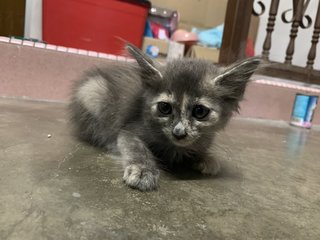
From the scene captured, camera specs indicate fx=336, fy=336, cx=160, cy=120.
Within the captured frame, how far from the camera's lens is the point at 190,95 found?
3.51ft

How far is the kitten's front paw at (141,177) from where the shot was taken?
3.22ft

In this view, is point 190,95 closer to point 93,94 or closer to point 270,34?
point 93,94

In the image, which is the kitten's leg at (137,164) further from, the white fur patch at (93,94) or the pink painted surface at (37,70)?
the pink painted surface at (37,70)

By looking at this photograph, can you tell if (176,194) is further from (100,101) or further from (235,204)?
(100,101)

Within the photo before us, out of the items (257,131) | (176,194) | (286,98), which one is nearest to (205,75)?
(176,194)

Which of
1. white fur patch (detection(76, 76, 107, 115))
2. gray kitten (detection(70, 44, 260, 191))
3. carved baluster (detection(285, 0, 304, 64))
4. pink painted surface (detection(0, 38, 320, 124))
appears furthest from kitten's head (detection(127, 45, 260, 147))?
carved baluster (detection(285, 0, 304, 64))

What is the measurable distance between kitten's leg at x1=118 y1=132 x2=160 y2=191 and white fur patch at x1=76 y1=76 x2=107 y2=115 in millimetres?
249

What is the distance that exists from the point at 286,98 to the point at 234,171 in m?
1.86

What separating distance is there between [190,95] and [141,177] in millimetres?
301

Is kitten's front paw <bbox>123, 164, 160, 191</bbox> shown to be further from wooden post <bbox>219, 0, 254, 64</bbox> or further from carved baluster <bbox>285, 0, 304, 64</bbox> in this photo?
carved baluster <bbox>285, 0, 304, 64</bbox>

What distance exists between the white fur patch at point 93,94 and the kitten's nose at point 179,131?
1.66 feet

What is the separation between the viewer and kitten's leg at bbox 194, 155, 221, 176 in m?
1.21

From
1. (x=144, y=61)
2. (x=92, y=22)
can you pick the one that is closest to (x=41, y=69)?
(x=92, y=22)

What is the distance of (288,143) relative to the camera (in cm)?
202
